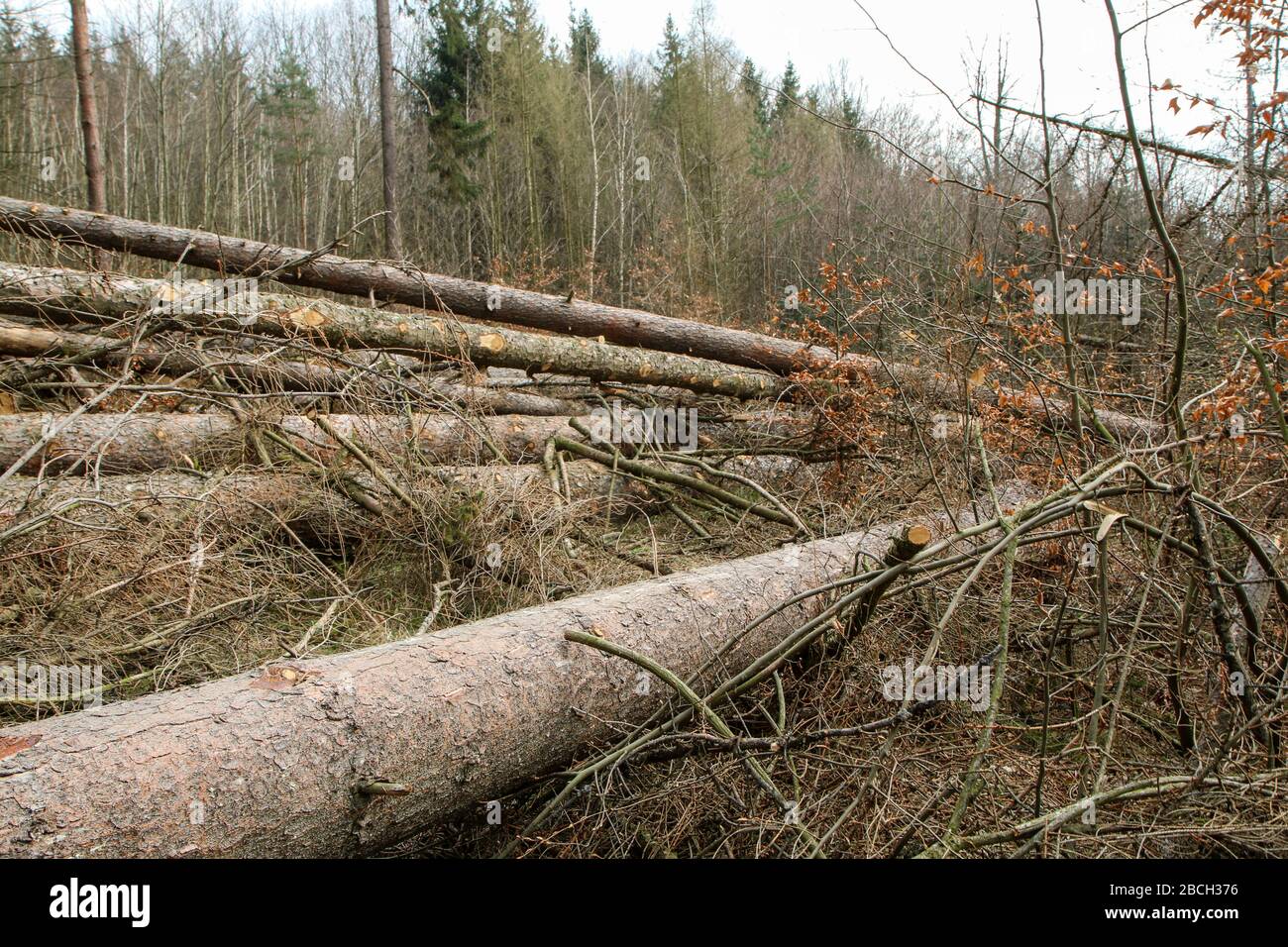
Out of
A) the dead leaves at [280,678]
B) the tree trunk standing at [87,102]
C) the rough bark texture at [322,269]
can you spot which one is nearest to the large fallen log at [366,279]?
the rough bark texture at [322,269]

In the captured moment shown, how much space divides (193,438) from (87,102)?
23.9 ft

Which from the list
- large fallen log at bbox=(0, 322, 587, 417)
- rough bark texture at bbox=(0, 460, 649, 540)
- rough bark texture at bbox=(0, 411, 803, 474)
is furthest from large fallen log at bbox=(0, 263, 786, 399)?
rough bark texture at bbox=(0, 460, 649, 540)

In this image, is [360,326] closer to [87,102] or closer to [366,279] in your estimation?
[366,279]

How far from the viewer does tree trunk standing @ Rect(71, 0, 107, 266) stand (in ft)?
31.8

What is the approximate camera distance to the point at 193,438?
493 centimetres

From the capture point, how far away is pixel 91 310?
5.26m

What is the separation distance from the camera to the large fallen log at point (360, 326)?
514 cm

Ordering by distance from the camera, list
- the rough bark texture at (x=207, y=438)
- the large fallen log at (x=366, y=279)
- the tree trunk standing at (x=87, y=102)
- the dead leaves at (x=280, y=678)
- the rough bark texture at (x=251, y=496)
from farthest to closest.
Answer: the tree trunk standing at (x=87, y=102), the large fallen log at (x=366, y=279), the rough bark texture at (x=207, y=438), the rough bark texture at (x=251, y=496), the dead leaves at (x=280, y=678)

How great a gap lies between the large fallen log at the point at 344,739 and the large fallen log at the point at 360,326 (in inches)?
121

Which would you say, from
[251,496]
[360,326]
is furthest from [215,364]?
[360,326]

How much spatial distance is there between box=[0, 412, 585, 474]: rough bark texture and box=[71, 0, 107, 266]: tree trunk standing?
21.4ft

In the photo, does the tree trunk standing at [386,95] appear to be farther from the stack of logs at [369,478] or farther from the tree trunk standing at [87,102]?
the stack of logs at [369,478]
